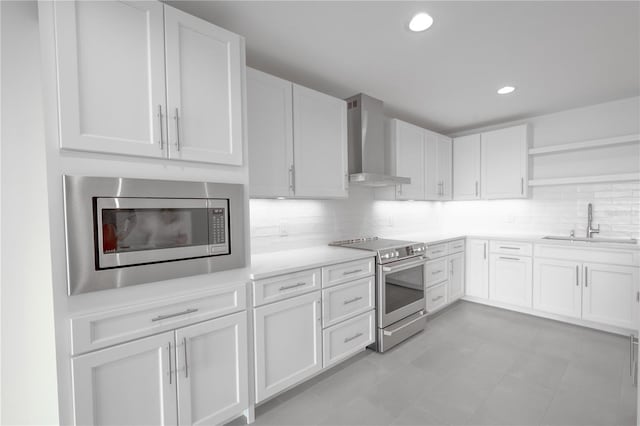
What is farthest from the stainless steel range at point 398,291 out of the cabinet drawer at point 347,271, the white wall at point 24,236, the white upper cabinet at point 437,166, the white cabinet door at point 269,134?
the white wall at point 24,236

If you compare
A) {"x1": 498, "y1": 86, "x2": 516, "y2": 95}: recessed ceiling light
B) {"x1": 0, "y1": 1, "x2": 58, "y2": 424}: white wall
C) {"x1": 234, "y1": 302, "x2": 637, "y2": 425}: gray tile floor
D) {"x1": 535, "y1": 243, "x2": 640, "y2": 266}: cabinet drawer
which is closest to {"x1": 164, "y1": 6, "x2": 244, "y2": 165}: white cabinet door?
{"x1": 0, "y1": 1, "x2": 58, "y2": 424}: white wall

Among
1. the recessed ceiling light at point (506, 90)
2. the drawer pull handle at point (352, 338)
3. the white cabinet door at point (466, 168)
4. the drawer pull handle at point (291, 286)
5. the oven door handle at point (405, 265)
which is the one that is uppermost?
the recessed ceiling light at point (506, 90)

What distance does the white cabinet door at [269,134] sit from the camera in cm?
217

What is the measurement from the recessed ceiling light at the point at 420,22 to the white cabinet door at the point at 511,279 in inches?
116

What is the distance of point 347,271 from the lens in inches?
95.4

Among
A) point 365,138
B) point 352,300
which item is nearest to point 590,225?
point 365,138

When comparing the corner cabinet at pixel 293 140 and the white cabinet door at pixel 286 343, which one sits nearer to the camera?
the white cabinet door at pixel 286 343

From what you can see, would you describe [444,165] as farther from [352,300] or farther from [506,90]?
[352,300]

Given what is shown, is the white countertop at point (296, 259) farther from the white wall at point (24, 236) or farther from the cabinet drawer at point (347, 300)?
the white wall at point (24, 236)

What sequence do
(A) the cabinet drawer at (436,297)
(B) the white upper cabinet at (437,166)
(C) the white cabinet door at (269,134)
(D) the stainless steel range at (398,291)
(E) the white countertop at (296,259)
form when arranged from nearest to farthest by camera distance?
(E) the white countertop at (296,259)
(C) the white cabinet door at (269,134)
(D) the stainless steel range at (398,291)
(A) the cabinet drawer at (436,297)
(B) the white upper cabinet at (437,166)

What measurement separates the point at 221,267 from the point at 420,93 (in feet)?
8.62

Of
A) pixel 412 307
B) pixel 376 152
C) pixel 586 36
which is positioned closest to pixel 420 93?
pixel 376 152

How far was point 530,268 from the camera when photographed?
3.49 metres

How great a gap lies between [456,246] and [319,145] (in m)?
2.40
